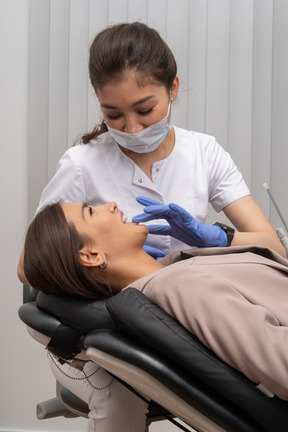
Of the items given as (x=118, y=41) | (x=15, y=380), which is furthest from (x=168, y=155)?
(x=15, y=380)

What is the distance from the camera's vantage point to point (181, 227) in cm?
149

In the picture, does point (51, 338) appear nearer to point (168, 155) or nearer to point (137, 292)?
point (137, 292)

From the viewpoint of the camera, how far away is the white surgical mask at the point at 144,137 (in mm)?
1607

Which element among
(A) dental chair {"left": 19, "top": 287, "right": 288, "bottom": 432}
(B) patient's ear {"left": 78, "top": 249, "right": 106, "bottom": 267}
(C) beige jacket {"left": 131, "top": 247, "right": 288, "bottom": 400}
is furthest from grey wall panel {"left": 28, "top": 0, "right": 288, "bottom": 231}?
(A) dental chair {"left": 19, "top": 287, "right": 288, "bottom": 432}

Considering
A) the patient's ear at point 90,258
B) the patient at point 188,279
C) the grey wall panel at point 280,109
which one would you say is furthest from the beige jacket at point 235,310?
the grey wall panel at point 280,109

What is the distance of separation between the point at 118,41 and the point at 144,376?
987 millimetres

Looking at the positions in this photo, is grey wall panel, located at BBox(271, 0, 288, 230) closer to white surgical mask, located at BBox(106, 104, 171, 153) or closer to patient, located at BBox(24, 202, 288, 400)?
white surgical mask, located at BBox(106, 104, 171, 153)

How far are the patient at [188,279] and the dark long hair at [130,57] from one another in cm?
40

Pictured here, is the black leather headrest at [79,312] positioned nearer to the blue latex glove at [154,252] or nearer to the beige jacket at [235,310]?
the beige jacket at [235,310]

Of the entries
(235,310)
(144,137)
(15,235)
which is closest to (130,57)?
(144,137)

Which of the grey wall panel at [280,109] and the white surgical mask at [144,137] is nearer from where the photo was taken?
the white surgical mask at [144,137]

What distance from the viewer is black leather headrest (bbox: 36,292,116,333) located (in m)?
1.12

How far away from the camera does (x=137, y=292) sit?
1.01 meters

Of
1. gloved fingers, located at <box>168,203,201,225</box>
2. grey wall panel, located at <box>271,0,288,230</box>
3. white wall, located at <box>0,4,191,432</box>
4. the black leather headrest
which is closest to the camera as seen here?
the black leather headrest
